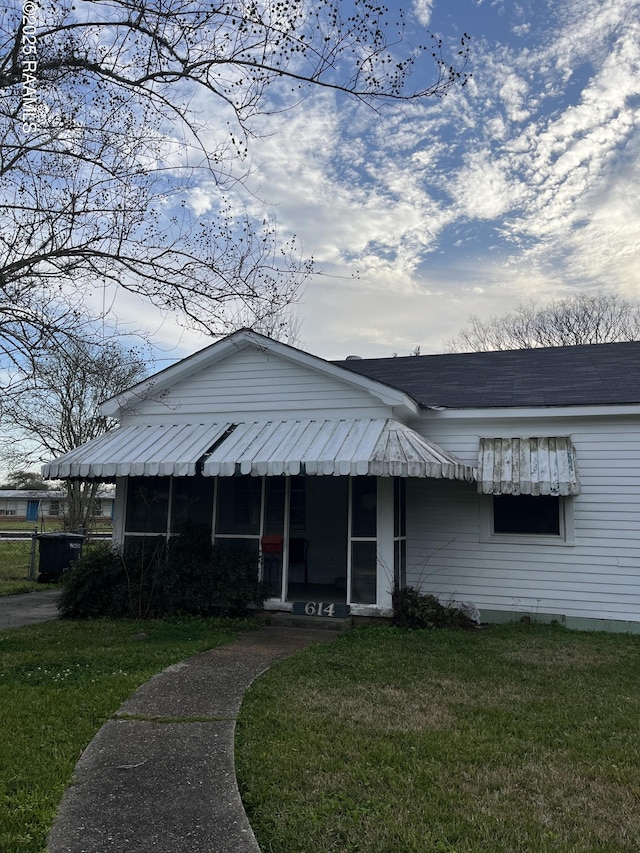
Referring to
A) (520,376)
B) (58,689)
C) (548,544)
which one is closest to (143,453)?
(58,689)

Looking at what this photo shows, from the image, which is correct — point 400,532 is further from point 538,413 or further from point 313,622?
point 538,413

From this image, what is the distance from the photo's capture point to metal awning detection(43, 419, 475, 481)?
9.16m

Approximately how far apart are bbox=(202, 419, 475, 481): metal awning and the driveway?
407 cm

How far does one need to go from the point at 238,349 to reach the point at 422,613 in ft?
18.2

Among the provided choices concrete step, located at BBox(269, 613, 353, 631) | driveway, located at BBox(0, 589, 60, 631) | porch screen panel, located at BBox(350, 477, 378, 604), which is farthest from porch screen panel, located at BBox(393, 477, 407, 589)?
driveway, located at BBox(0, 589, 60, 631)

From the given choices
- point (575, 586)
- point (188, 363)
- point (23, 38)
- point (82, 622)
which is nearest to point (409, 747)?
point (575, 586)

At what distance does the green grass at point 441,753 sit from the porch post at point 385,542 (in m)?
2.04

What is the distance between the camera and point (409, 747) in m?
4.81

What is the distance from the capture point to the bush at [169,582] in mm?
10281

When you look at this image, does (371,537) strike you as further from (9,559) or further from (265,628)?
(9,559)

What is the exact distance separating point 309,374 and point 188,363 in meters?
2.29

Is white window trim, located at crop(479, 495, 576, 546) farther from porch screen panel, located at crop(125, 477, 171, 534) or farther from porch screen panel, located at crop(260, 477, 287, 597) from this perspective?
porch screen panel, located at crop(125, 477, 171, 534)

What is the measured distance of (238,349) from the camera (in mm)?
11547

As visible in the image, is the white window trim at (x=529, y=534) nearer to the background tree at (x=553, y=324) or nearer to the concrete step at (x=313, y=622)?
the concrete step at (x=313, y=622)
